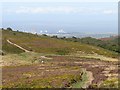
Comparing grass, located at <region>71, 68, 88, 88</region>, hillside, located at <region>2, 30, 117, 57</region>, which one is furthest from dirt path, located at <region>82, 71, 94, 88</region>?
hillside, located at <region>2, 30, 117, 57</region>

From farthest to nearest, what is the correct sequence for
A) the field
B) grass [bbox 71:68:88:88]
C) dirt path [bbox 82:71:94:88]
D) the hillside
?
the hillside → the field → dirt path [bbox 82:71:94:88] → grass [bbox 71:68:88:88]

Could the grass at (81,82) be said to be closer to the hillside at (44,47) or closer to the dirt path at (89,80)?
the dirt path at (89,80)

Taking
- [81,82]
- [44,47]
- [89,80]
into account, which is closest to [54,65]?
[89,80]

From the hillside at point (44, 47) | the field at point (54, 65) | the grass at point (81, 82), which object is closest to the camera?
the grass at point (81, 82)

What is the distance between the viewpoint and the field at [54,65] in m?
48.4

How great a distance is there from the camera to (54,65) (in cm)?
7700

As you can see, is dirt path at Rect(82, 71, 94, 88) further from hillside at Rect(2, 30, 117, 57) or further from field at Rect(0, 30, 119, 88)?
hillside at Rect(2, 30, 117, 57)

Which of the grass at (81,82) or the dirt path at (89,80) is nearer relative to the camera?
the grass at (81,82)

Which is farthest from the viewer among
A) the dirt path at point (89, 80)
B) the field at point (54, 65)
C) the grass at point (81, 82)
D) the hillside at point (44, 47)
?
the hillside at point (44, 47)

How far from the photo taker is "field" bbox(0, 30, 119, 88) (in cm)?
4843

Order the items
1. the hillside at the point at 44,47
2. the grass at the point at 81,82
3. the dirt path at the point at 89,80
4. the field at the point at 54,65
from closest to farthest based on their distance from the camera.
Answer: the grass at the point at 81,82
the dirt path at the point at 89,80
the field at the point at 54,65
the hillside at the point at 44,47

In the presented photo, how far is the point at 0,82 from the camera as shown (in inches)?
2009

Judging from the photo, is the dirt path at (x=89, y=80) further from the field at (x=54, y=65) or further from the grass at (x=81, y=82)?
the grass at (x=81, y=82)

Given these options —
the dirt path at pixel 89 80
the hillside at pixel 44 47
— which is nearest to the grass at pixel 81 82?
the dirt path at pixel 89 80
